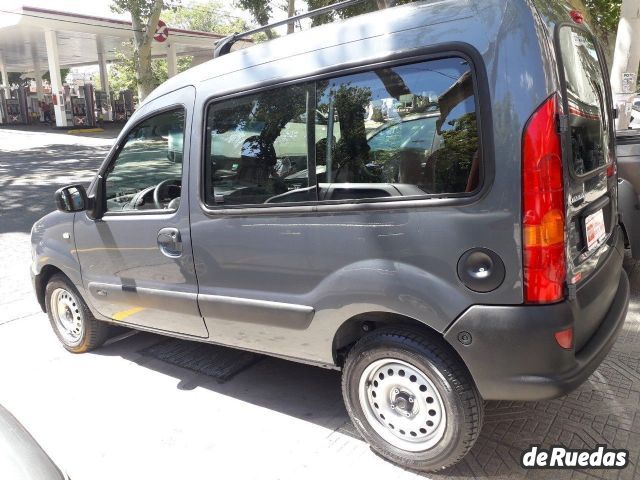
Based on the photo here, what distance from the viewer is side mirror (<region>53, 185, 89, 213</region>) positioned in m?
3.61

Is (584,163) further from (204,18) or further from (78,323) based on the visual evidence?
(204,18)

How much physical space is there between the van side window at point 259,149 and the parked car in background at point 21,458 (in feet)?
4.80

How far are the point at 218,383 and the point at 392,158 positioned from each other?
80.4 inches

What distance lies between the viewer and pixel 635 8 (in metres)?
7.76

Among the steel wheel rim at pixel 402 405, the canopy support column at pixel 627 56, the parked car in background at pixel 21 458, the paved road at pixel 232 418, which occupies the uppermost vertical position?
the canopy support column at pixel 627 56

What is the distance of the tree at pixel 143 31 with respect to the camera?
1659 cm

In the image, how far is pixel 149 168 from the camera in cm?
368

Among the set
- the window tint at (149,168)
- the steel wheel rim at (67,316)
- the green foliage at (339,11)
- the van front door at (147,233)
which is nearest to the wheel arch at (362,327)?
the van front door at (147,233)

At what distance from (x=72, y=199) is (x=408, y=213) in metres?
2.41

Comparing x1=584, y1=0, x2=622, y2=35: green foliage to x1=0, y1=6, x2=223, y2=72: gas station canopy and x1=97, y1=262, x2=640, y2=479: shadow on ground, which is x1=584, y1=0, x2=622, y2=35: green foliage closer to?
x1=97, y1=262, x2=640, y2=479: shadow on ground

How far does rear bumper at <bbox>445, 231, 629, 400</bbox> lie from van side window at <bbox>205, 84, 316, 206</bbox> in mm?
994

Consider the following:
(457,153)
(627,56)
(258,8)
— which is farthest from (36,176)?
(457,153)

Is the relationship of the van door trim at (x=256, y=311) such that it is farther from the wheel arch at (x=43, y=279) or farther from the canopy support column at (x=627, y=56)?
the canopy support column at (x=627, y=56)

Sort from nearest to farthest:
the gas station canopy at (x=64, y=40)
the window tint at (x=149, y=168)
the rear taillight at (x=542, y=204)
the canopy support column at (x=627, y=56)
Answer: the rear taillight at (x=542, y=204) < the window tint at (x=149, y=168) < the canopy support column at (x=627, y=56) < the gas station canopy at (x=64, y=40)
